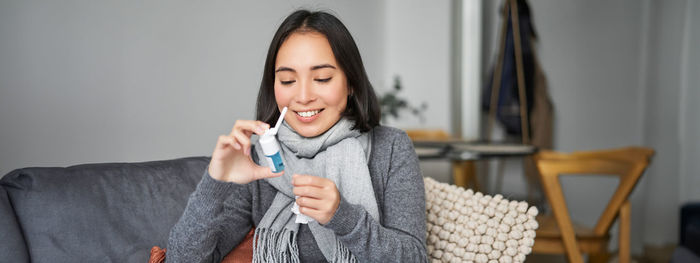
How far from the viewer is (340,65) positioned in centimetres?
105

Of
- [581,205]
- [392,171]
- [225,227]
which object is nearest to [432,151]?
[392,171]

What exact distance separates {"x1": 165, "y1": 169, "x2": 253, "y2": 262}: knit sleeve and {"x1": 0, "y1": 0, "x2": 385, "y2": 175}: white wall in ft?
2.68

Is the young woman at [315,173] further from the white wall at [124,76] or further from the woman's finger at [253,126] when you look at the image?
the white wall at [124,76]

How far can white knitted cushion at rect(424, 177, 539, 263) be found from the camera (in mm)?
1097

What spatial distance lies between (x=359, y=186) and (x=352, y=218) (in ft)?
0.56

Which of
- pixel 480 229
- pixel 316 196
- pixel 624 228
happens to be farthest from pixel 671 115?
pixel 316 196

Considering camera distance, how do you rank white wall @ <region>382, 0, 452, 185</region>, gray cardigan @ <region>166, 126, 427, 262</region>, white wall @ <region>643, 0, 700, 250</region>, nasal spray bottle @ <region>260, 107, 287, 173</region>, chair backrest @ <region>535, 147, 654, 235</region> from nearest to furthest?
nasal spray bottle @ <region>260, 107, 287, 173</region>, gray cardigan @ <region>166, 126, 427, 262</region>, chair backrest @ <region>535, 147, 654, 235</region>, white wall @ <region>643, 0, 700, 250</region>, white wall @ <region>382, 0, 452, 185</region>

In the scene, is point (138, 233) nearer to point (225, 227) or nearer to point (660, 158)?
point (225, 227)

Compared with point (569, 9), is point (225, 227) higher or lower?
lower

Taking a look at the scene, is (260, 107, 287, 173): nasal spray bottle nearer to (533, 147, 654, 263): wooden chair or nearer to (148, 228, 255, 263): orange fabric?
(148, 228, 255, 263): orange fabric

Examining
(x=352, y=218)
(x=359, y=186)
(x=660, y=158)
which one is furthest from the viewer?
(x=660, y=158)

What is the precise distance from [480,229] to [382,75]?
103 inches

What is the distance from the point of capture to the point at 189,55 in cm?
215

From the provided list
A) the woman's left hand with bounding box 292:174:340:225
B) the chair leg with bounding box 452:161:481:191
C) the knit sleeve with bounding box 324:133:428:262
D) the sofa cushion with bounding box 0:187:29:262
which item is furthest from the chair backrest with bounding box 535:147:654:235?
the sofa cushion with bounding box 0:187:29:262
